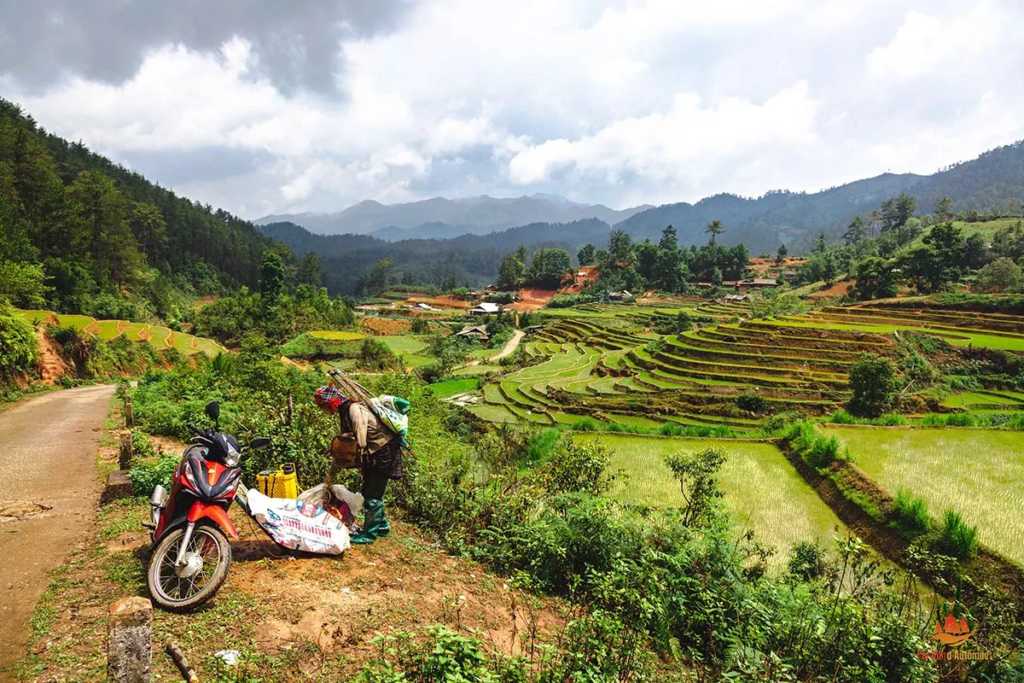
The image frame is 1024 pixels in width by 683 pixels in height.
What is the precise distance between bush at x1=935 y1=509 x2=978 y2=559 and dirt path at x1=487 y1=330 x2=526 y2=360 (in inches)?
1495

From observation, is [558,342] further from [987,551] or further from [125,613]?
[125,613]

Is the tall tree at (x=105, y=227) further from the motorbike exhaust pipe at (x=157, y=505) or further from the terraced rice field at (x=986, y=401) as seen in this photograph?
the terraced rice field at (x=986, y=401)

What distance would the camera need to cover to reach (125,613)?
2354 millimetres

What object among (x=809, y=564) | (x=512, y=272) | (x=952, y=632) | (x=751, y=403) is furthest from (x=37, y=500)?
(x=512, y=272)

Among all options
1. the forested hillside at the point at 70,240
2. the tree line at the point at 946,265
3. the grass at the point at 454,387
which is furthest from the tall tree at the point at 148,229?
the tree line at the point at 946,265

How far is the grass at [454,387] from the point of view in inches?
1252

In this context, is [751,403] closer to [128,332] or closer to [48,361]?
[48,361]

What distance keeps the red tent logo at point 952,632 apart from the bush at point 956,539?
5.07 meters

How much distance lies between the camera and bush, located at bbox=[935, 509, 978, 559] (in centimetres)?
912

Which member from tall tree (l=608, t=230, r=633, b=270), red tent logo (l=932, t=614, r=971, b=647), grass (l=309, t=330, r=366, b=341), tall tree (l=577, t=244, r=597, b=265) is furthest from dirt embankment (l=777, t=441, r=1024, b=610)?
tall tree (l=577, t=244, r=597, b=265)

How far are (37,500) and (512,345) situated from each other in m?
49.7

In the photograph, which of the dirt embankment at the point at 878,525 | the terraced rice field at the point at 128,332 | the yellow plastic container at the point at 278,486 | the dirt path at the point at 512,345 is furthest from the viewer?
the dirt path at the point at 512,345

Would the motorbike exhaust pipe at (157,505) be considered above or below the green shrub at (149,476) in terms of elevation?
above

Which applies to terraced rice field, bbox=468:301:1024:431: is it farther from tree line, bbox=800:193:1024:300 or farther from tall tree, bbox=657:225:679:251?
tall tree, bbox=657:225:679:251
